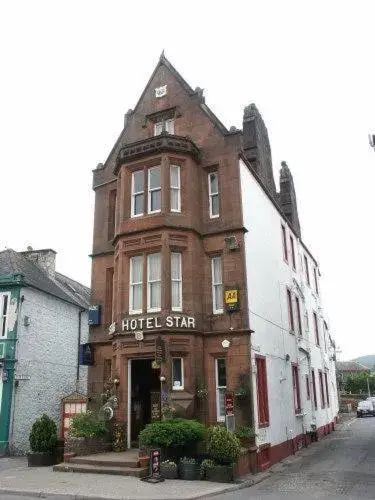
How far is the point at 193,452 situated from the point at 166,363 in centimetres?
316

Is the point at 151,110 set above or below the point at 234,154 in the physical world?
above

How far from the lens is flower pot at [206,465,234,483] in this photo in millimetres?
13328

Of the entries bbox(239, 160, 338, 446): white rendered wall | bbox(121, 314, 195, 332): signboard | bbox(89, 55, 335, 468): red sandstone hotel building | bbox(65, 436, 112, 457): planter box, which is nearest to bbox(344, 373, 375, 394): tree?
bbox(239, 160, 338, 446): white rendered wall

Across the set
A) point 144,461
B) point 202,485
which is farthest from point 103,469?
point 202,485

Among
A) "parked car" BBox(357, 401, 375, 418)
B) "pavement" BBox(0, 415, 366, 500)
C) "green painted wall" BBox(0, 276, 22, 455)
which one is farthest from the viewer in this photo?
"parked car" BBox(357, 401, 375, 418)

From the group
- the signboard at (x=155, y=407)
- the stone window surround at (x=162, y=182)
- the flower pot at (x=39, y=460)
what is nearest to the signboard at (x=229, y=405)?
the signboard at (x=155, y=407)

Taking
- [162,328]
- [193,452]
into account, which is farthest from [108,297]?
[193,452]

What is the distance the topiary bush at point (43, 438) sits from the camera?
1656 centimetres

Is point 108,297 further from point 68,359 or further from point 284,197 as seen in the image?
Result: point 284,197

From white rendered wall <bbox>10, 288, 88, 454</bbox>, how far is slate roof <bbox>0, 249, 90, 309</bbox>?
1.21ft

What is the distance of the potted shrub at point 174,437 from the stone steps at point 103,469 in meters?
0.78

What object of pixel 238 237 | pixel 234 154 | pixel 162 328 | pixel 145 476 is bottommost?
pixel 145 476

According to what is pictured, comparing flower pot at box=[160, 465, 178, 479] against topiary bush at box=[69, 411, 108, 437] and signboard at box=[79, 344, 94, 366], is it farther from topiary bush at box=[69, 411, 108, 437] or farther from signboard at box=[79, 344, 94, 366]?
signboard at box=[79, 344, 94, 366]

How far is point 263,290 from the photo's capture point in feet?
66.1
